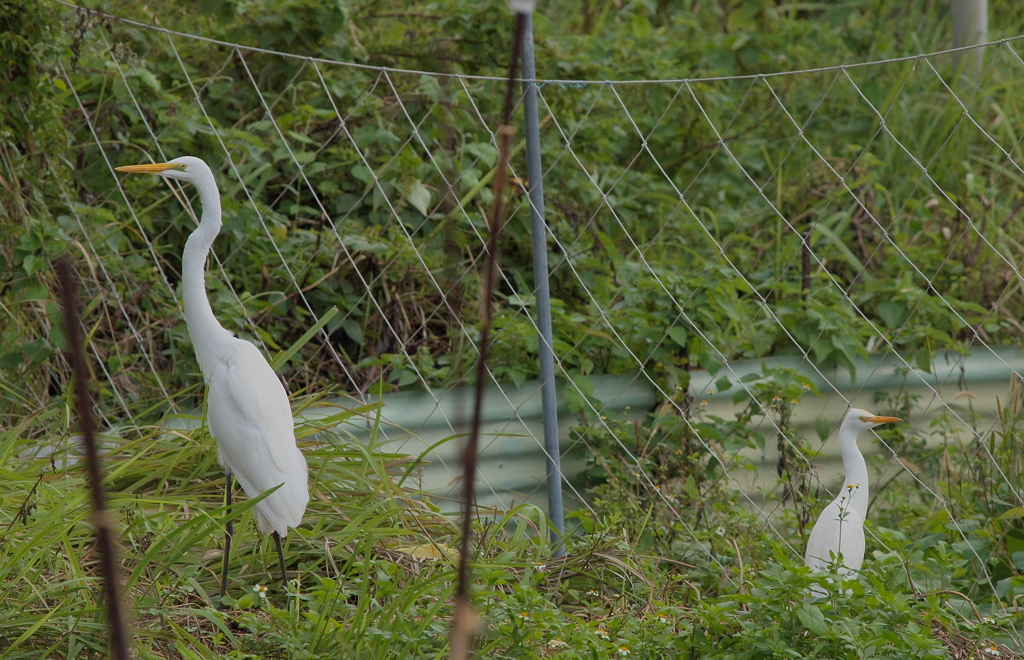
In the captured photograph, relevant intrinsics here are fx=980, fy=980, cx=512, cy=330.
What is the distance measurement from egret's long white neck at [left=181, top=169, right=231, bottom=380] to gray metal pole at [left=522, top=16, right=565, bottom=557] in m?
0.84

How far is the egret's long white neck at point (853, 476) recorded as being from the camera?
7.75ft

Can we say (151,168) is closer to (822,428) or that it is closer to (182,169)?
(182,169)

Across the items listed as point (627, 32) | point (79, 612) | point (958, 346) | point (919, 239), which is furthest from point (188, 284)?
point (627, 32)

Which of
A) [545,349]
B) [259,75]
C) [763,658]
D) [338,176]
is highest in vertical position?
[259,75]

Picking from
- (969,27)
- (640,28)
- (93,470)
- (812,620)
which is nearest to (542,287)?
(812,620)

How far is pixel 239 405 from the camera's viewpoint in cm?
218

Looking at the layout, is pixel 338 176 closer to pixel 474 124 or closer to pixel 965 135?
pixel 474 124

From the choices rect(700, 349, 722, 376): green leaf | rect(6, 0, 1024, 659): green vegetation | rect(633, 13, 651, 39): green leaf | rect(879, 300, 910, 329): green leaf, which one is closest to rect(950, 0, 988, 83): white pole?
rect(6, 0, 1024, 659): green vegetation

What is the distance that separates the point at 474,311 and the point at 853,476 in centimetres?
150

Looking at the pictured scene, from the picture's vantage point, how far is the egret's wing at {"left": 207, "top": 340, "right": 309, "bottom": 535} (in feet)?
7.11

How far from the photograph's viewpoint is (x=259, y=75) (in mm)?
3902

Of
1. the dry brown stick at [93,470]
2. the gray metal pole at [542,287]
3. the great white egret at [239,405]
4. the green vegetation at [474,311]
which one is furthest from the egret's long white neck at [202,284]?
the dry brown stick at [93,470]

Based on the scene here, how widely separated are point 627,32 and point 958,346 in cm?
281

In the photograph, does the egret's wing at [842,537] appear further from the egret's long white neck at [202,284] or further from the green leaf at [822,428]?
the egret's long white neck at [202,284]
